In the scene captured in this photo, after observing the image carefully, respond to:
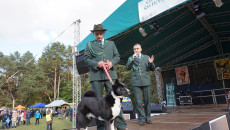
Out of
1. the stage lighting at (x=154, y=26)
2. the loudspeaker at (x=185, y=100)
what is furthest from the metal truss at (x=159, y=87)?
the stage lighting at (x=154, y=26)

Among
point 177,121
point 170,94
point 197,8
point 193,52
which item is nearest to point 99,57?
point 177,121

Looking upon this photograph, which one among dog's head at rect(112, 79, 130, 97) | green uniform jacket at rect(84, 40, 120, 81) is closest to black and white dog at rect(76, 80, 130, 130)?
dog's head at rect(112, 79, 130, 97)

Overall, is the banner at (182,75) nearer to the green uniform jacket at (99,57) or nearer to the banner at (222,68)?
the banner at (222,68)

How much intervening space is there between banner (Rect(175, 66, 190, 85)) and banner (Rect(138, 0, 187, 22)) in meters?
9.13

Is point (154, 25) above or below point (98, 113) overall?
above

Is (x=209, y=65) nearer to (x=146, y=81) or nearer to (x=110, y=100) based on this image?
(x=146, y=81)

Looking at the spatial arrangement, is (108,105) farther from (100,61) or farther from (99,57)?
(99,57)

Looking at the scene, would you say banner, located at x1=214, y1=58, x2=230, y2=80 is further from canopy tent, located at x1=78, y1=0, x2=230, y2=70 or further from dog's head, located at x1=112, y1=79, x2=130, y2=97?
dog's head, located at x1=112, y1=79, x2=130, y2=97

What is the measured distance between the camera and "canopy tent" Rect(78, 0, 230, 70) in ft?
23.2

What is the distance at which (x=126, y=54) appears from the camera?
36.7ft

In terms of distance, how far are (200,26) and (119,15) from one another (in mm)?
5433

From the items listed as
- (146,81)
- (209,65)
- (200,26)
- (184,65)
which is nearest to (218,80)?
(209,65)

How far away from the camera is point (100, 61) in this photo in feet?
9.03

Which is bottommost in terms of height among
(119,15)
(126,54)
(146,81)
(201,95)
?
(201,95)
